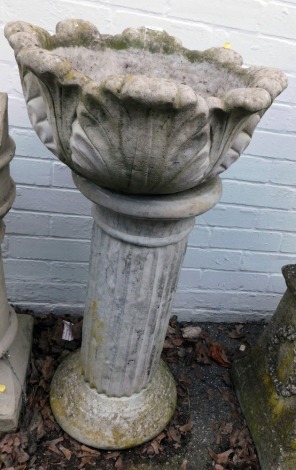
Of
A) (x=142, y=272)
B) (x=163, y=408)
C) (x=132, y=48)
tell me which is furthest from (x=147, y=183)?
(x=163, y=408)

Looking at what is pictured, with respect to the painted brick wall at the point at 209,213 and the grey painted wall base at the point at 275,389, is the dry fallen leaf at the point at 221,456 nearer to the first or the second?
the grey painted wall base at the point at 275,389

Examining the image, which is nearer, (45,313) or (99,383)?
(99,383)

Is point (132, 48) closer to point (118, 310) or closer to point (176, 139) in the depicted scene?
point (176, 139)

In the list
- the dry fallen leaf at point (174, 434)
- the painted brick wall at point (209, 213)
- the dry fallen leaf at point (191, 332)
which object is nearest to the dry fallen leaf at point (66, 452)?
the dry fallen leaf at point (174, 434)

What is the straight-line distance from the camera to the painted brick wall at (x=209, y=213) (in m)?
1.86

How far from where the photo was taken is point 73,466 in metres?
1.94

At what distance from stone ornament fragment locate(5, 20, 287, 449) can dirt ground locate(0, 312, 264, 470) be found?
0.08 metres

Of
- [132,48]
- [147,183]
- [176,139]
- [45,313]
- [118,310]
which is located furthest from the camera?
[45,313]

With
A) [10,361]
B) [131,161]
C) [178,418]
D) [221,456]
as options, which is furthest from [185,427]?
[131,161]

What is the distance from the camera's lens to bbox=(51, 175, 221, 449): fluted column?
1.44m

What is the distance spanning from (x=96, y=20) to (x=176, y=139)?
3.16 ft

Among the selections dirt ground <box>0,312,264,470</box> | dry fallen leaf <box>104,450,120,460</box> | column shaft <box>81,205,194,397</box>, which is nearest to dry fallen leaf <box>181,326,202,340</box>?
dirt ground <box>0,312,264,470</box>

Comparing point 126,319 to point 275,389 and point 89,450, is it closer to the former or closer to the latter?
point 89,450

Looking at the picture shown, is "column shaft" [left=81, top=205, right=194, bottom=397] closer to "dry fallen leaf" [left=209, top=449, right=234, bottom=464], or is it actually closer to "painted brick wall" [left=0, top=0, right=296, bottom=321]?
"dry fallen leaf" [left=209, top=449, right=234, bottom=464]
